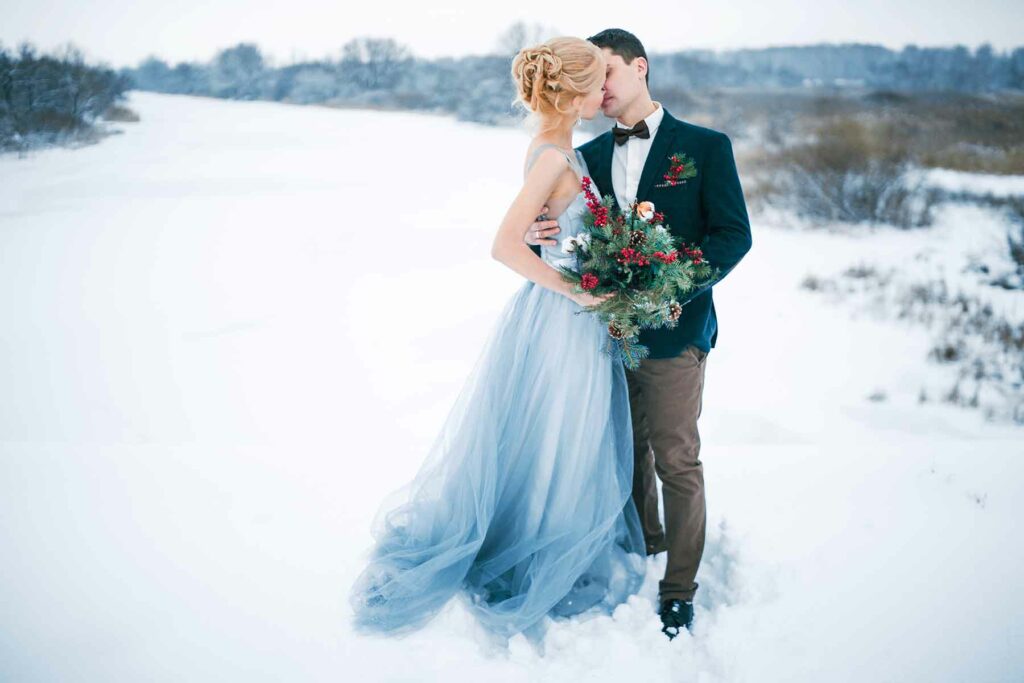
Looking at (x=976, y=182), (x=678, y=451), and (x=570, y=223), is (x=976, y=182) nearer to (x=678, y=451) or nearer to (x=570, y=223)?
(x=678, y=451)

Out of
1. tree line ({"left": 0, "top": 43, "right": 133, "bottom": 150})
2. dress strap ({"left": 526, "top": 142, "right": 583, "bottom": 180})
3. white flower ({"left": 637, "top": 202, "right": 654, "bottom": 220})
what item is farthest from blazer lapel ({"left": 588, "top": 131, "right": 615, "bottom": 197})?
tree line ({"left": 0, "top": 43, "right": 133, "bottom": 150})

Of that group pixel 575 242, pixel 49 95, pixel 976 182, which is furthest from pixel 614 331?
pixel 976 182

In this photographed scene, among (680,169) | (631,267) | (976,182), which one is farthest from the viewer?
(976,182)

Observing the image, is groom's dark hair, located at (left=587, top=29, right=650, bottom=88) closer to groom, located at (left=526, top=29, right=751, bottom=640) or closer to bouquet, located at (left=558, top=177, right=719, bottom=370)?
groom, located at (left=526, top=29, right=751, bottom=640)

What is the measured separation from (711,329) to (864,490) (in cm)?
132

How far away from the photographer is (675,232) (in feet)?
6.54

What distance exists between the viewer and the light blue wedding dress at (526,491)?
1996 mm

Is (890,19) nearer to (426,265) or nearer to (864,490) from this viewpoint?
(426,265)

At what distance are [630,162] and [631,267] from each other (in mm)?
503

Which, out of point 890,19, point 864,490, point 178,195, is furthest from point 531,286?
point 890,19

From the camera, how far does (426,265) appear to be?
7.66 meters

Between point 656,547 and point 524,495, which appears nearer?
point 524,495

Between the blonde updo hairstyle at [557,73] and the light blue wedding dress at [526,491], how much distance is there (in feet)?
0.70

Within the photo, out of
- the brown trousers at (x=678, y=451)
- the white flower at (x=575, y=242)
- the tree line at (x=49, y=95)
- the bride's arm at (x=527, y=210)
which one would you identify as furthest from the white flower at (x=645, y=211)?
the tree line at (x=49, y=95)
